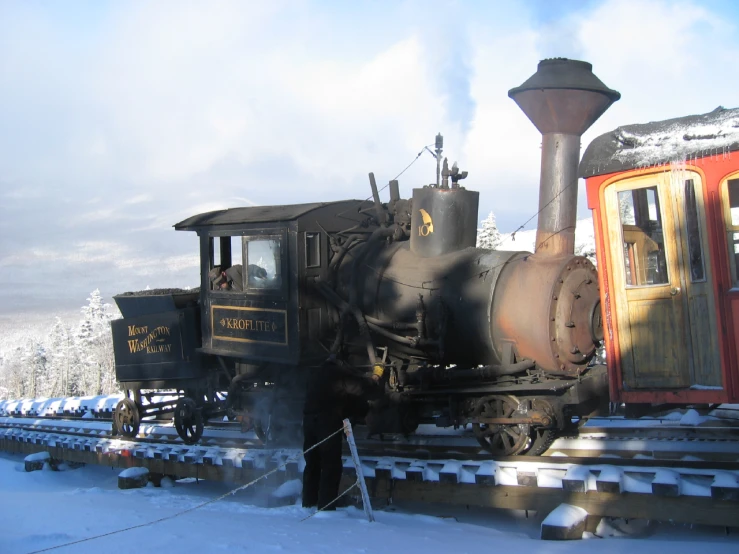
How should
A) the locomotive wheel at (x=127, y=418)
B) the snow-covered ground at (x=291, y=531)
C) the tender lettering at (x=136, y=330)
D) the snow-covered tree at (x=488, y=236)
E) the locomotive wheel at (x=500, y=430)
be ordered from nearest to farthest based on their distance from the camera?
the snow-covered ground at (x=291, y=531) → the locomotive wheel at (x=500, y=430) → the tender lettering at (x=136, y=330) → the locomotive wheel at (x=127, y=418) → the snow-covered tree at (x=488, y=236)

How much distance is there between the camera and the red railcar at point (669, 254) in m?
5.46

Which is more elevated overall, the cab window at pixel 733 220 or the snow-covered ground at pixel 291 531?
the cab window at pixel 733 220

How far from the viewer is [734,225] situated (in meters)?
5.47

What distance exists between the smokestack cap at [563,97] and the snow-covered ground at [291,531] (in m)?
4.20

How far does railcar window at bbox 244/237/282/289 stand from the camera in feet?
28.6

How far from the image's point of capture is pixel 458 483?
6.67 m

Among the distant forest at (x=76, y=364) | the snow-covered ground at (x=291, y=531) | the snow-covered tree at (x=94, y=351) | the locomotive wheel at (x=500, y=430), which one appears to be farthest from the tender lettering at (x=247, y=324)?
the snow-covered tree at (x=94, y=351)

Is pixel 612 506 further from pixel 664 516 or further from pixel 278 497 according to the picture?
pixel 278 497

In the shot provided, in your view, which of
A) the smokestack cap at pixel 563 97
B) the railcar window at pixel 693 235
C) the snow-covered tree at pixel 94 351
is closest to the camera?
the railcar window at pixel 693 235

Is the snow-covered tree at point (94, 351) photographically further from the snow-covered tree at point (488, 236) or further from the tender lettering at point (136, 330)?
the tender lettering at point (136, 330)

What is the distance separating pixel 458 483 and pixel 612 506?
151 cm

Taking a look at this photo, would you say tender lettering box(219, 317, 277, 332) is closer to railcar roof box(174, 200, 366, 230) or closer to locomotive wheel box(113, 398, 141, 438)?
railcar roof box(174, 200, 366, 230)

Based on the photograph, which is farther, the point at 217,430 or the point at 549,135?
the point at 217,430

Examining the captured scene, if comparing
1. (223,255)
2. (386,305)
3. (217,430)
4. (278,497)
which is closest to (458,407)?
(386,305)
